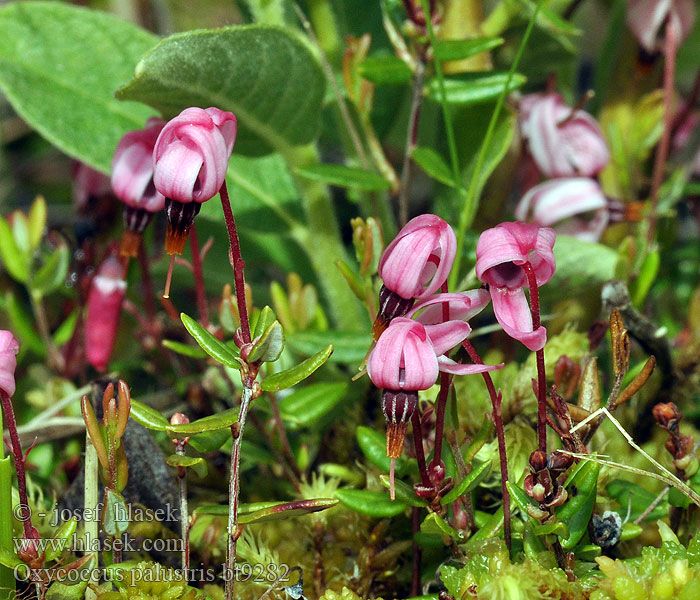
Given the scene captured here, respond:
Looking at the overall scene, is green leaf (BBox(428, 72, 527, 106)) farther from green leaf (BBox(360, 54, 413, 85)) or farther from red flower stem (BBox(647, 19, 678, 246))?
red flower stem (BBox(647, 19, 678, 246))

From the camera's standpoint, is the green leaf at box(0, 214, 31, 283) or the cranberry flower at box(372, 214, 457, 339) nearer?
the cranberry flower at box(372, 214, 457, 339)

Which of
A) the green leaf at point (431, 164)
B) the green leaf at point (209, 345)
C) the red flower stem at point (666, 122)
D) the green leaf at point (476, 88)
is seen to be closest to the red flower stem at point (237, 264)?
the green leaf at point (209, 345)

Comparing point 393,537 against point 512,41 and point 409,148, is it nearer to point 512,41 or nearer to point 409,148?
point 409,148

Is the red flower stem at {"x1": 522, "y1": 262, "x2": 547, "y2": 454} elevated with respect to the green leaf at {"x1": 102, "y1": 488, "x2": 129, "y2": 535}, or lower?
elevated

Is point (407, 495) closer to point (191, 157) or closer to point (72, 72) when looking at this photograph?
point (191, 157)

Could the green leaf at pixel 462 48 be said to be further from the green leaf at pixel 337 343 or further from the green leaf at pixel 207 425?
the green leaf at pixel 207 425

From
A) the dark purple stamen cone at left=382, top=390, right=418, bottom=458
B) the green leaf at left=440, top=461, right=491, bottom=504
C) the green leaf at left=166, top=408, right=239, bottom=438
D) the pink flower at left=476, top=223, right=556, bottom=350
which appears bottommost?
the green leaf at left=440, top=461, right=491, bottom=504

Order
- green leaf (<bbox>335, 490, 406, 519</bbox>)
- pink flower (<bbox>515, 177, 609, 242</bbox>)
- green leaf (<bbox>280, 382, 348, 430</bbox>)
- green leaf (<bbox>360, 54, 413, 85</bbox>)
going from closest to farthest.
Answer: green leaf (<bbox>335, 490, 406, 519</bbox>) → green leaf (<bbox>280, 382, 348, 430</bbox>) → green leaf (<bbox>360, 54, 413, 85</bbox>) → pink flower (<bbox>515, 177, 609, 242</bbox>)

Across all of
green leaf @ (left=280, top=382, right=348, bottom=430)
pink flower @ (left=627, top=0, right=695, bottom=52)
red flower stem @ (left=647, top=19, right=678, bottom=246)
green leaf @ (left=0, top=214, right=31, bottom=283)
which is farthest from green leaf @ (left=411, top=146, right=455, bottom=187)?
green leaf @ (left=0, top=214, right=31, bottom=283)
